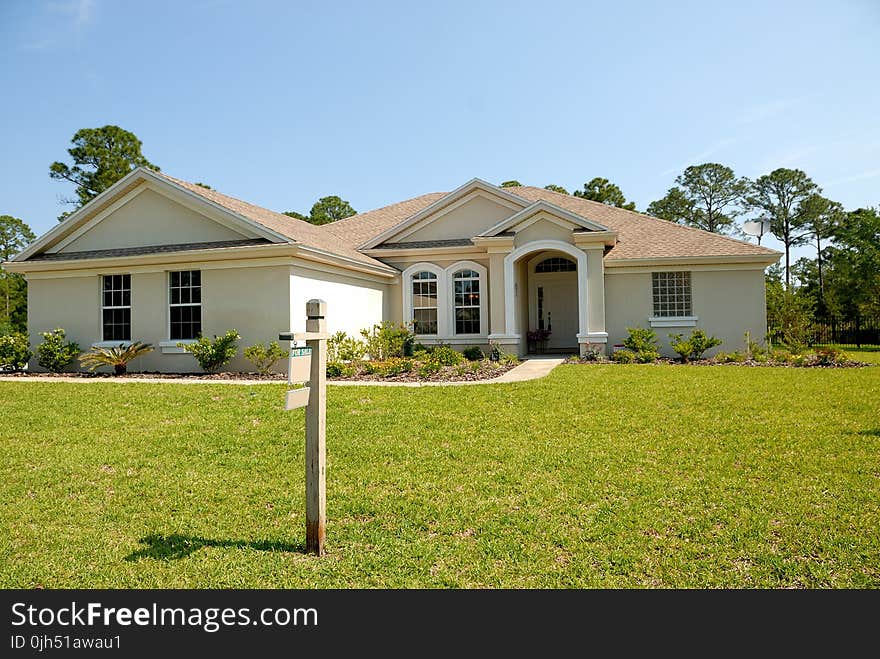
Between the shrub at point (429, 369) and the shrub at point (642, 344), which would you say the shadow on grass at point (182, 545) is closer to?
the shrub at point (429, 369)

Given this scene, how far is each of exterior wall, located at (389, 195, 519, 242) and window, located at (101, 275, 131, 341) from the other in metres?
9.23

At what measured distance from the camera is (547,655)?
3.33 metres

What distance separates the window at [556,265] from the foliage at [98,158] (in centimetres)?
2666

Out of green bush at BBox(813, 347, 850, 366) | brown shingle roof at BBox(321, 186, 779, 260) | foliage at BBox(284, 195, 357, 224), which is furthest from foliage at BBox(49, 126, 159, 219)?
green bush at BBox(813, 347, 850, 366)

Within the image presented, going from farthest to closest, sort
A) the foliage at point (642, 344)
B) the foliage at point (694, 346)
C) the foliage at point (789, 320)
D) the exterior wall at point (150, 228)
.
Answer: the foliage at point (789, 320), the foliage at point (694, 346), the foliage at point (642, 344), the exterior wall at point (150, 228)

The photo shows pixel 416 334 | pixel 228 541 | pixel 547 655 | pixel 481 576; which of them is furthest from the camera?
pixel 416 334

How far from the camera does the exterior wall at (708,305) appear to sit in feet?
59.9

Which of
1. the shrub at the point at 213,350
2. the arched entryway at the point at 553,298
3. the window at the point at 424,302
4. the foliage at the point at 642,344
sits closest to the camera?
the shrub at the point at 213,350

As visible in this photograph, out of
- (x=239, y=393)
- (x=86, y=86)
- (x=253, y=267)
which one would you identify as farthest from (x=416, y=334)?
(x=86, y=86)

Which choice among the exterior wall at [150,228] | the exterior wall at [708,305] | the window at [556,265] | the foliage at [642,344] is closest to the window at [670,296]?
the exterior wall at [708,305]

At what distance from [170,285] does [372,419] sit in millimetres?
9876

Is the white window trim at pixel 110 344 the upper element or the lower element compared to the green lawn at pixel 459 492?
upper

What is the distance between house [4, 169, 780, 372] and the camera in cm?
1543

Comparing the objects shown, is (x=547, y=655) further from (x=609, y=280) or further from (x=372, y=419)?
(x=609, y=280)
